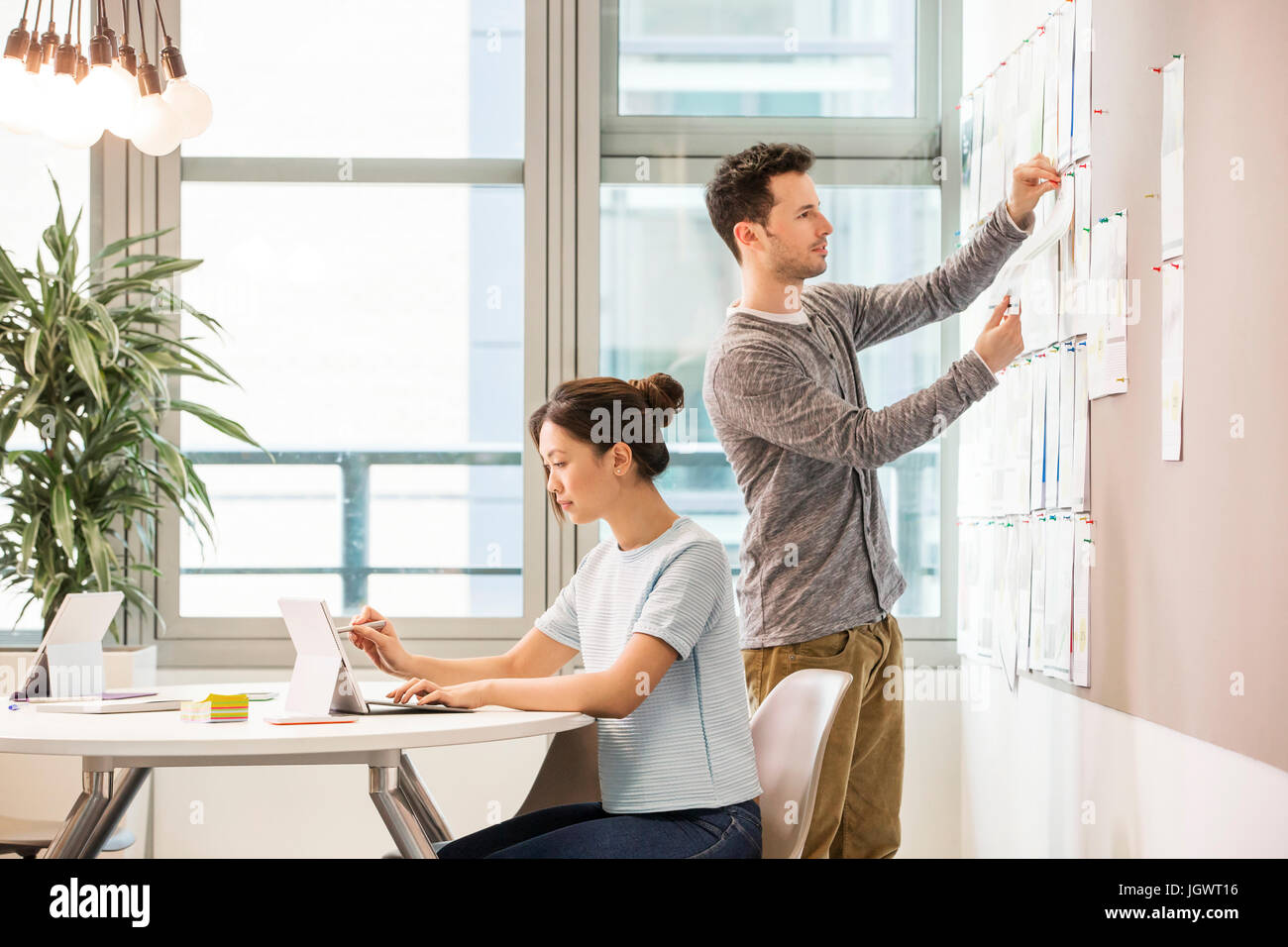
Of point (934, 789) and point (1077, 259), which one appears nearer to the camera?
point (1077, 259)

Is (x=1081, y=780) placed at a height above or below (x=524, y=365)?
below

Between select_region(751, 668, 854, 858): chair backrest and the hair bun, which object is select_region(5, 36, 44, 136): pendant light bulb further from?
select_region(751, 668, 854, 858): chair backrest

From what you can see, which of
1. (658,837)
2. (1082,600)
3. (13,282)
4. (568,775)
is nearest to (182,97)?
(13,282)

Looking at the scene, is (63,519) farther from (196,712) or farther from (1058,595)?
(1058,595)

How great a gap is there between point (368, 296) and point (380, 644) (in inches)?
71.5

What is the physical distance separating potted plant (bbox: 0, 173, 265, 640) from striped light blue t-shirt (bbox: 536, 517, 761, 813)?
164 centimetres

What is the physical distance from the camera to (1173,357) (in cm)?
213

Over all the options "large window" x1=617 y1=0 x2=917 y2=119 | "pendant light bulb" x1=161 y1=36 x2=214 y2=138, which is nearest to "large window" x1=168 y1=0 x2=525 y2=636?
"large window" x1=617 y1=0 x2=917 y2=119

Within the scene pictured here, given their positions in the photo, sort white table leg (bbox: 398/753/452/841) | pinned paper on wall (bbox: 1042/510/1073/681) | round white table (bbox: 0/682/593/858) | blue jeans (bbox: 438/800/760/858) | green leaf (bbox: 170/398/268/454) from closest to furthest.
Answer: round white table (bbox: 0/682/593/858)
blue jeans (bbox: 438/800/760/858)
white table leg (bbox: 398/753/452/841)
pinned paper on wall (bbox: 1042/510/1073/681)
green leaf (bbox: 170/398/268/454)

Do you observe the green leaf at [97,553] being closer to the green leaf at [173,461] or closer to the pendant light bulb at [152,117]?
the green leaf at [173,461]

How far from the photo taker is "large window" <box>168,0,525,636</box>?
364 centimetres

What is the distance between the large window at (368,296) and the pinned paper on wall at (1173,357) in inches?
78.4

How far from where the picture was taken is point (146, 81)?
238 cm
